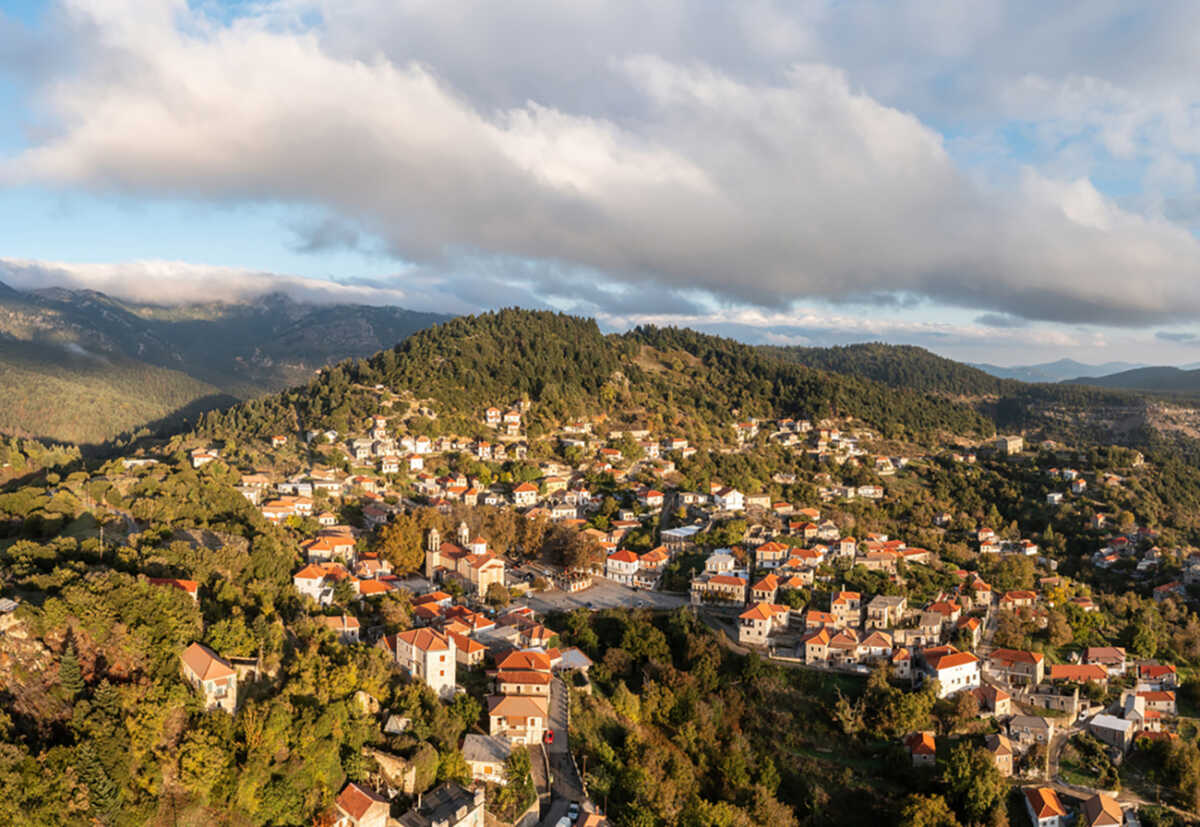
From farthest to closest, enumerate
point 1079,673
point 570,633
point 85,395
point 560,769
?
point 85,395 < point 1079,673 < point 570,633 < point 560,769

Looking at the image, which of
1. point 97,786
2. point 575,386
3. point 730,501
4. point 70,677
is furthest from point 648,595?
point 575,386

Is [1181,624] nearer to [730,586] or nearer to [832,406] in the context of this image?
[730,586]

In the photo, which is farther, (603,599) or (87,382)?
(87,382)

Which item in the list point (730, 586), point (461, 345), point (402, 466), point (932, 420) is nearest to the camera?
point (730, 586)

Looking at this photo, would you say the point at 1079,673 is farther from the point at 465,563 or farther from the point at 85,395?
the point at 85,395

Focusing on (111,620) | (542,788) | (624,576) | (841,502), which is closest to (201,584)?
(111,620)

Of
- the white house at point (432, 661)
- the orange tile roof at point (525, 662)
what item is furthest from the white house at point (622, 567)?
the white house at point (432, 661)

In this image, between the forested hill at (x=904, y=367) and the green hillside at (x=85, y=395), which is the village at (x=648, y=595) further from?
the forested hill at (x=904, y=367)
